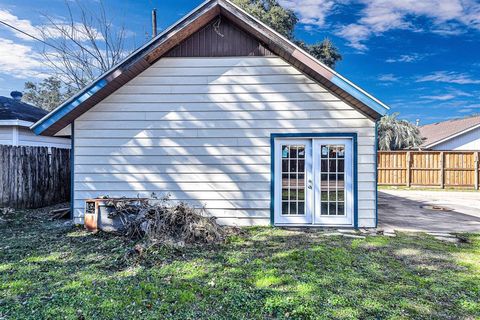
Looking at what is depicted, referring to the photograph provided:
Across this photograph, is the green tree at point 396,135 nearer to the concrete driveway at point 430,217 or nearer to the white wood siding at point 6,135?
the concrete driveway at point 430,217

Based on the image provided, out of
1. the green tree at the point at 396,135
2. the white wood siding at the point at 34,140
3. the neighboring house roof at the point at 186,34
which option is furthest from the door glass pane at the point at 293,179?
the green tree at the point at 396,135

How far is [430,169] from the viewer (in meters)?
14.9

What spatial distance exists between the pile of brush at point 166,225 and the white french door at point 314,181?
5.84ft

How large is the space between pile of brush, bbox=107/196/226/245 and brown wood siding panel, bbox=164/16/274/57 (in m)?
3.46

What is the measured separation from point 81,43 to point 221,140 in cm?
1193

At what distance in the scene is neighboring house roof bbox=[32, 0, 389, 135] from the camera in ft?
17.9

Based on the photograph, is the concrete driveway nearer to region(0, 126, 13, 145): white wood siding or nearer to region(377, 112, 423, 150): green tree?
region(0, 126, 13, 145): white wood siding

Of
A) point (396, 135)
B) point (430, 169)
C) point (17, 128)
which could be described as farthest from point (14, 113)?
point (396, 135)

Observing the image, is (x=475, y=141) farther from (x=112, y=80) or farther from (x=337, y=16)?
(x=112, y=80)

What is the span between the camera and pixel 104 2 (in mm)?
12258

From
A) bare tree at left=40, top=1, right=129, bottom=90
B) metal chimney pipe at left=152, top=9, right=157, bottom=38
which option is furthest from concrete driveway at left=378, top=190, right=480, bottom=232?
bare tree at left=40, top=1, right=129, bottom=90

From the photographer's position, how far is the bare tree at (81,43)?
12531mm

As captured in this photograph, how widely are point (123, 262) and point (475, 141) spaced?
24.9 meters

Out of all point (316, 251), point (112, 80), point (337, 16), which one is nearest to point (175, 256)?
point (316, 251)
